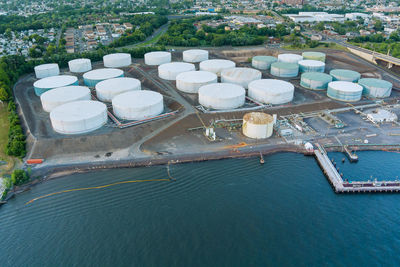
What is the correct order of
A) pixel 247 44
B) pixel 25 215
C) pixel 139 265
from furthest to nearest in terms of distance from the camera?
pixel 247 44 < pixel 25 215 < pixel 139 265

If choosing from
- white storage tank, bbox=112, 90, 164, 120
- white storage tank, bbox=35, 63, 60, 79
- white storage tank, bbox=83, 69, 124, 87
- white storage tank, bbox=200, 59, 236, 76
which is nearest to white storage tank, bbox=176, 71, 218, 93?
white storage tank, bbox=200, 59, 236, 76

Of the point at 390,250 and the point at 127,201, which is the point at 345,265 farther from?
the point at 127,201

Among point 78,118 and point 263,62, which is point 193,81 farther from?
point 78,118

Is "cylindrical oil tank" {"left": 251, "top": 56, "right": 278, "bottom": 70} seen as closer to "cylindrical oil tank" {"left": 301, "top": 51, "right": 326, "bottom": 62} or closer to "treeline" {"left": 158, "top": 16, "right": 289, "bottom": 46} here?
"cylindrical oil tank" {"left": 301, "top": 51, "right": 326, "bottom": 62}

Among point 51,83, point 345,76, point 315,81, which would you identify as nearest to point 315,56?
point 345,76

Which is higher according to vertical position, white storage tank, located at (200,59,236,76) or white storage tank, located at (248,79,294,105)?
white storage tank, located at (200,59,236,76)

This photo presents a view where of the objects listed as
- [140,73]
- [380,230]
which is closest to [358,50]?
[140,73]

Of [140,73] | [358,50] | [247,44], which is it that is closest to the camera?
[140,73]
